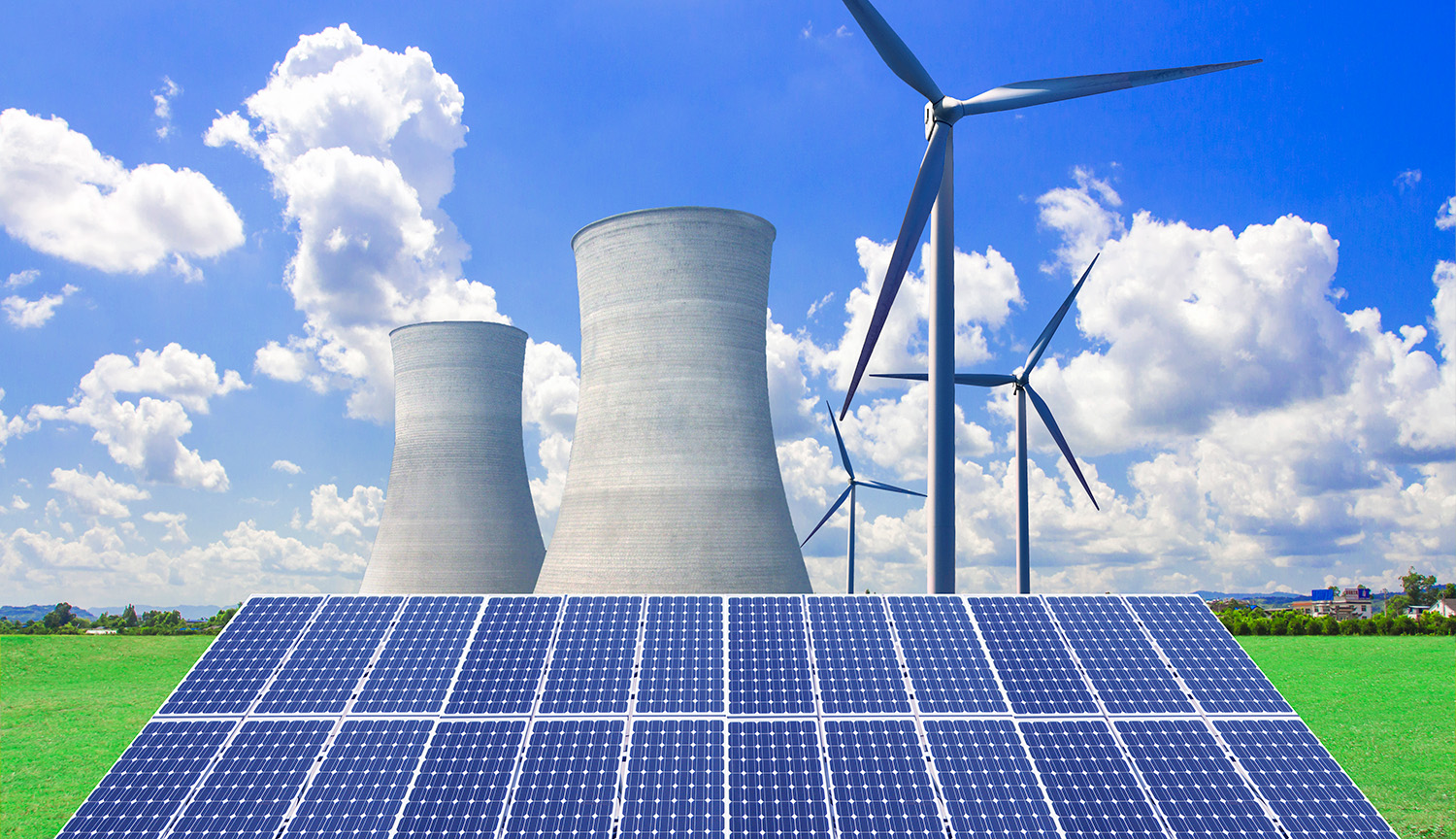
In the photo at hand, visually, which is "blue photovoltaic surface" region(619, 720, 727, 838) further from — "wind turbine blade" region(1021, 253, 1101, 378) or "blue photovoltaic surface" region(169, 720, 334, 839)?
"wind turbine blade" region(1021, 253, 1101, 378)

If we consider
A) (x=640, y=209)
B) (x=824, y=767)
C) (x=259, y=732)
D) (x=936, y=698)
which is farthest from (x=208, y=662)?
(x=640, y=209)

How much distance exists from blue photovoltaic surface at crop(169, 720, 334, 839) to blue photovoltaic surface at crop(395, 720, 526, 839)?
1227 millimetres

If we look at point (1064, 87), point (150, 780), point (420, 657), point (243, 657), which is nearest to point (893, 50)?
point (1064, 87)

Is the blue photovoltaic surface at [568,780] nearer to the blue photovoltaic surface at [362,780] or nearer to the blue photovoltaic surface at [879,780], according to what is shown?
the blue photovoltaic surface at [362,780]

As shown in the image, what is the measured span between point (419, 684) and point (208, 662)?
2585mm

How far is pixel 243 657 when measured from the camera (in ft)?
31.6

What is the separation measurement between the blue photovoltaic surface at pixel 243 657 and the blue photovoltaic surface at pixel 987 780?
726 cm

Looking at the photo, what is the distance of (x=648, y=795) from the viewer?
784 cm

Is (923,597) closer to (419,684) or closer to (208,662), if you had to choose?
(419,684)

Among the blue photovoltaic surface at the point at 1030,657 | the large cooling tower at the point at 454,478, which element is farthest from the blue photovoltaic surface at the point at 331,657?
the large cooling tower at the point at 454,478

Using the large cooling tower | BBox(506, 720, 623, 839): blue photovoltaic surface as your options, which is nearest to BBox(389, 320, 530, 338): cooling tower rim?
the large cooling tower

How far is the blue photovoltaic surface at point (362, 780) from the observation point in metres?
7.78

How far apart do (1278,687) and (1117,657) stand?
93.4 ft

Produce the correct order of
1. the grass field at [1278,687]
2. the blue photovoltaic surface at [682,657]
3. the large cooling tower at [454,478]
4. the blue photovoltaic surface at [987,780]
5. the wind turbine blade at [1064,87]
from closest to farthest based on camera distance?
the blue photovoltaic surface at [987,780] < the blue photovoltaic surface at [682,657] < the wind turbine blade at [1064,87] < the grass field at [1278,687] < the large cooling tower at [454,478]
